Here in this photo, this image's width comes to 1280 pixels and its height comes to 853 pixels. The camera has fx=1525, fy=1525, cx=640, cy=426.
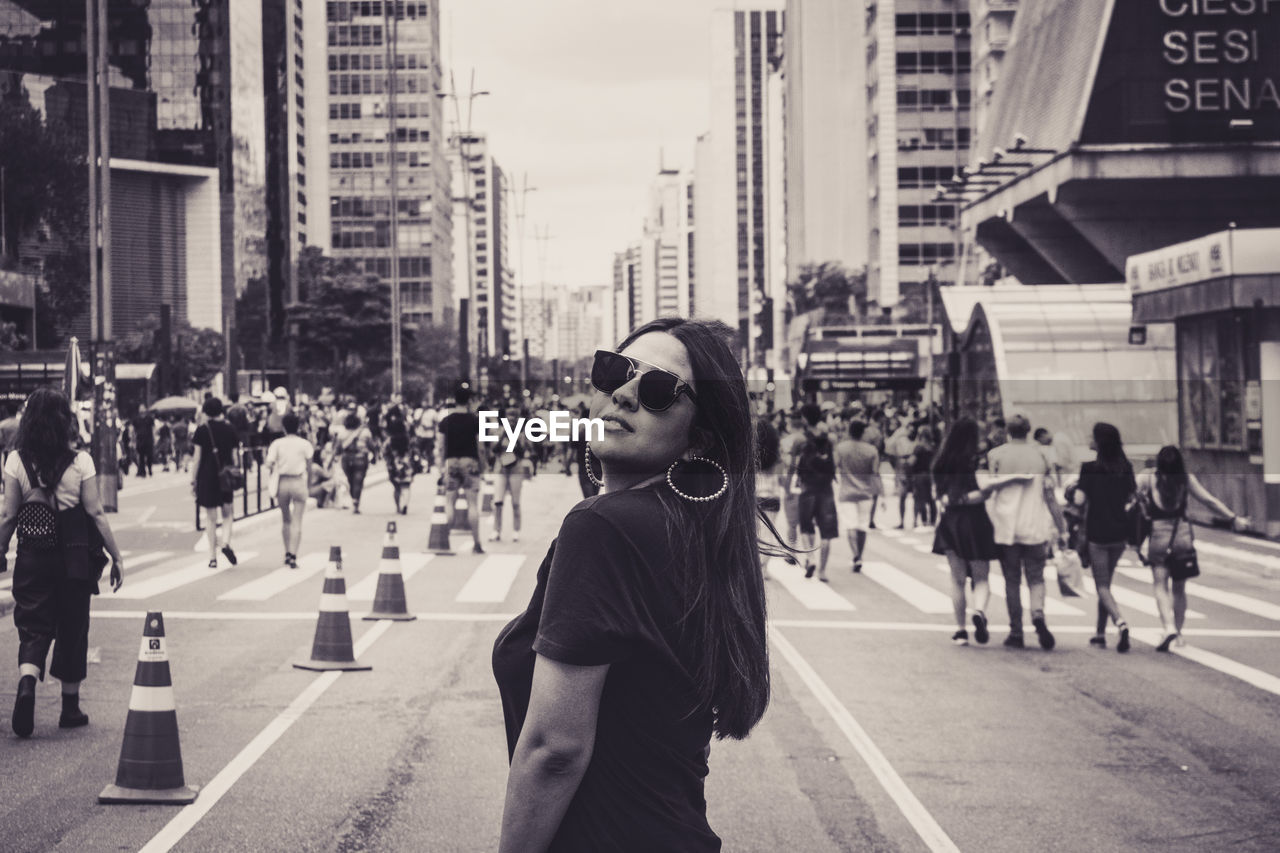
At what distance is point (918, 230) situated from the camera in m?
101

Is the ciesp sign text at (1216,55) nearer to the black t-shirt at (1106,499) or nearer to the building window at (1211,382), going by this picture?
the building window at (1211,382)

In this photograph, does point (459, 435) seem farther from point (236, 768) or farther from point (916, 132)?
point (916, 132)

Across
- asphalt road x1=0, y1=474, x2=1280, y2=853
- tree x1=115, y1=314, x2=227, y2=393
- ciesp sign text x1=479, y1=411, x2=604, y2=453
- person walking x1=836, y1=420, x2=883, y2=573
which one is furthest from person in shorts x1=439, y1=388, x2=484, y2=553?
tree x1=115, y1=314, x2=227, y2=393

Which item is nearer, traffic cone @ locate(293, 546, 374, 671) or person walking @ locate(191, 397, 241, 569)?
traffic cone @ locate(293, 546, 374, 671)

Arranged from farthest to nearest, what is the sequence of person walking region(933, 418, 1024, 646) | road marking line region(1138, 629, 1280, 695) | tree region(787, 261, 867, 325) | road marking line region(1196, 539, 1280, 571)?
tree region(787, 261, 867, 325)
road marking line region(1196, 539, 1280, 571)
person walking region(933, 418, 1024, 646)
road marking line region(1138, 629, 1280, 695)

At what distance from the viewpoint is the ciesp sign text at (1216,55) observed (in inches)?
1383

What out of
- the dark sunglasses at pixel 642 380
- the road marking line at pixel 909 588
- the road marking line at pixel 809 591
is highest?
the dark sunglasses at pixel 642 380

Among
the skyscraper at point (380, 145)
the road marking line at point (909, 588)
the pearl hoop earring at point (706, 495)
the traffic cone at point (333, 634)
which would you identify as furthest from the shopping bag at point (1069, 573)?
the skyscraper at point (380, 145)

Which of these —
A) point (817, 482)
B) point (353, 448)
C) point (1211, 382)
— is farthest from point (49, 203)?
point (817, 482)

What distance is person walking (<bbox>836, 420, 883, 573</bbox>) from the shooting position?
18.1m

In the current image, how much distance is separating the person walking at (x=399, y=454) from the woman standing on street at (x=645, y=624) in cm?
2390

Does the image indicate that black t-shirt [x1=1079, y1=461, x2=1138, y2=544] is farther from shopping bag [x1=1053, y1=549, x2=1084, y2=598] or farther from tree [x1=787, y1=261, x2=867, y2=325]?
tree [x1=787, y1=261, x2=867, y2=325]

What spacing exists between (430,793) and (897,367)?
A: 54534 mm

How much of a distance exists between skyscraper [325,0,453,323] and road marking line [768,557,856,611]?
129314 mm
